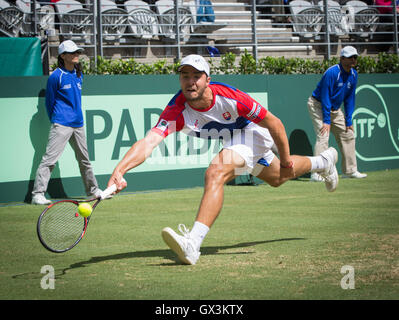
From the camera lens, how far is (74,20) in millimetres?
14188

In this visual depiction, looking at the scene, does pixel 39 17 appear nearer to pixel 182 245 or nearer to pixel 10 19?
pixel 10 19

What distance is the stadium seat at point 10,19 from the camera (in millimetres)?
13094

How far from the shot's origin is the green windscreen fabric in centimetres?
1045

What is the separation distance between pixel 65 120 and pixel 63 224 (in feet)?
15.8

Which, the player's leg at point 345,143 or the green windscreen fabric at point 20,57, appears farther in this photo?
the player's leg at point 345,143

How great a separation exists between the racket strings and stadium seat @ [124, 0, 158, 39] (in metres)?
9.46

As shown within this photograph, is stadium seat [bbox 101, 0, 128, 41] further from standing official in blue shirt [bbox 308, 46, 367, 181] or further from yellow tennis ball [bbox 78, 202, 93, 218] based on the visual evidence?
yellow tennis ball [bbox 78, 202, 93, 218]

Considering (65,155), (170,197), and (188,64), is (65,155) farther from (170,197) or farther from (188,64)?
(188,64)

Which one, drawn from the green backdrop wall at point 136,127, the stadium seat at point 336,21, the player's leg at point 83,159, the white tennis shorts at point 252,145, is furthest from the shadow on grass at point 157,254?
the stadium seat at point 336,21

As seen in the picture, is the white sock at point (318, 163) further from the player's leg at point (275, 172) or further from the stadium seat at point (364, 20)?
the stadium seat at point (364, 20)

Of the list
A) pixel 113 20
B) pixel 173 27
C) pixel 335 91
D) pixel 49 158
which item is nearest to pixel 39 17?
pixel 113 20

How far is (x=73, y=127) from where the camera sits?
9.98 m

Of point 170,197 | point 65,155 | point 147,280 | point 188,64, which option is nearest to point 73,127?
point 65,155
